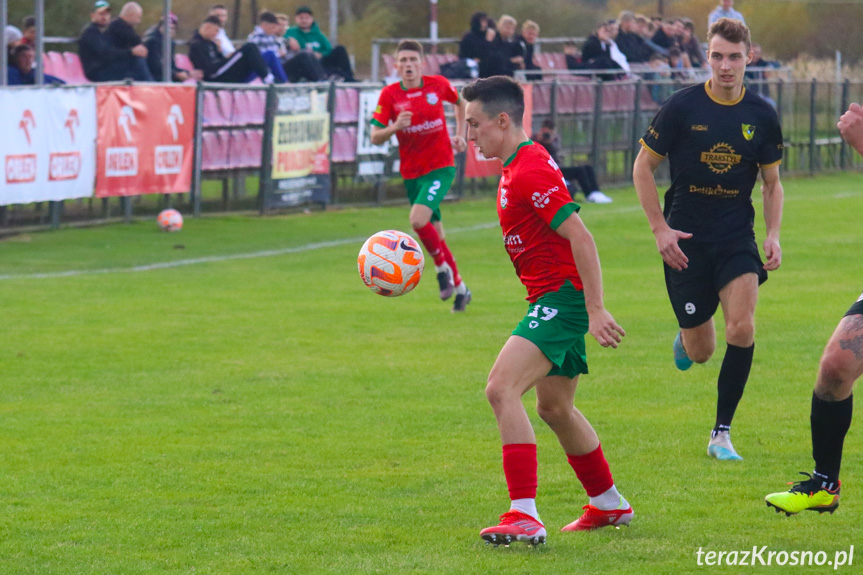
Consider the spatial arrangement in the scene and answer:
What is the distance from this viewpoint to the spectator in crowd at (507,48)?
24.5 metres

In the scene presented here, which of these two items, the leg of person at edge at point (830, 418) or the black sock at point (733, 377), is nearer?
the leg of person at edge at point (830, 418)

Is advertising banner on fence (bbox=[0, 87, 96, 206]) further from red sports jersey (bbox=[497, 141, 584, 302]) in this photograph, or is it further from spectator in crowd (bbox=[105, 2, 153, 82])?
red sports jersey (bbox=[497, 141, 584, 302])

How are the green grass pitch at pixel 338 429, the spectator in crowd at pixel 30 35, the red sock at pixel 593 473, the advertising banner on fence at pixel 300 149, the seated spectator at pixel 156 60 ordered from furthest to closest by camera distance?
the advertising banner on fence at pixel 300 149
the seated spectator at pixel 156 60
the spectator in crowd at pixel 30 35
the red sock at pixel 593 473
the green grass pitch at pixel 338 429

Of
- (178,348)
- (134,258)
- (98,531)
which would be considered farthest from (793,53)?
(98,531)

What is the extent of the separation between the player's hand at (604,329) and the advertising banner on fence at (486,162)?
1844cm

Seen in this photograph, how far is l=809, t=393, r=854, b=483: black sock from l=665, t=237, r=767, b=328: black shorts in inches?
61.8

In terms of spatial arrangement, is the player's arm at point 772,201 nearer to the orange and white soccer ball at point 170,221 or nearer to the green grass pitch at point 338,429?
the green grass pitch at point 338,429

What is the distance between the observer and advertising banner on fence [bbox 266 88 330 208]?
20203mm

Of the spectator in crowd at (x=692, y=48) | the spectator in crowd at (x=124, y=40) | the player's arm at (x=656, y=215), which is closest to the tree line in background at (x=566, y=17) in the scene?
the spectator in crowd at (x=692, y=48)

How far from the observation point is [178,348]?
10.3 metres

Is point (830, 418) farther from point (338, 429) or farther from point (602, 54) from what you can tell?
point (602, 54)

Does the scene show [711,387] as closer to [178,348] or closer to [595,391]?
[595,391]

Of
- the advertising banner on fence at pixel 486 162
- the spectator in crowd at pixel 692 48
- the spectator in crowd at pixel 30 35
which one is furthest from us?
the spectator in crowd at pixel 692 48

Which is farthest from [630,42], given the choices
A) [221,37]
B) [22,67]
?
[22,67]
